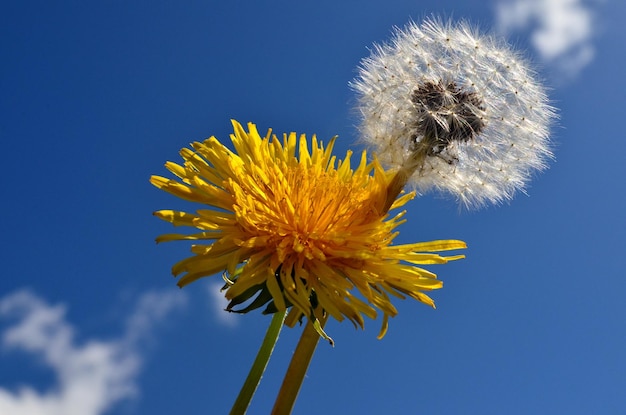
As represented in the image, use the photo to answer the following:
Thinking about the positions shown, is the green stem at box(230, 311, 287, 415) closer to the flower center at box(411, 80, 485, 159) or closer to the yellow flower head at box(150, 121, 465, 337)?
the yellow flower head at box(150, 121, 465, 337)

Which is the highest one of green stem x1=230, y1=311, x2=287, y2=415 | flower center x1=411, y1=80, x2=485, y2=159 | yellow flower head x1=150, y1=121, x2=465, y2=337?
flower center x1=411, y1=80, x2=485, y2=159

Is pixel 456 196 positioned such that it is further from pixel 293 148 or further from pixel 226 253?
pixel 226 253

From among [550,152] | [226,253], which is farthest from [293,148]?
[550,152]

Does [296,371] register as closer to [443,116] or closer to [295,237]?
[295,237]

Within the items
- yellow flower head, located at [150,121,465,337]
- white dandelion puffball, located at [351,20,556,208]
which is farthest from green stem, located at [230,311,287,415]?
white dandelion puffball, located at [351,20,556,208]

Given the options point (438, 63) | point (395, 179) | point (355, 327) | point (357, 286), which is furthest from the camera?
point (438, 63)

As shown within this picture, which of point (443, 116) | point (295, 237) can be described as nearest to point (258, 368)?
point (295, 237)

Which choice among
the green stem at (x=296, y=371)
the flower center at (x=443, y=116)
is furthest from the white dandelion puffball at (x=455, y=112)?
the green stem at (x=296, y=371)
